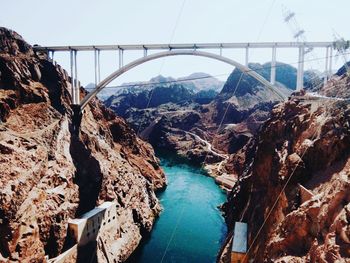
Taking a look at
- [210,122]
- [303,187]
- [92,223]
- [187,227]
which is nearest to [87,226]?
[92,223]

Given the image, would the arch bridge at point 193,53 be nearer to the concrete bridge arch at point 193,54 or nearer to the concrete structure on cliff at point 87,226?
the concrete bridge arch at point 193,54

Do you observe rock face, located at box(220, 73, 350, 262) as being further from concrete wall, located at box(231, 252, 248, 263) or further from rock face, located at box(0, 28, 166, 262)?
rock face, located at box(0, 28, 166, 262)

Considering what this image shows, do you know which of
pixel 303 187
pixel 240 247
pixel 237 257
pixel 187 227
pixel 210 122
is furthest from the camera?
pixel 210 122

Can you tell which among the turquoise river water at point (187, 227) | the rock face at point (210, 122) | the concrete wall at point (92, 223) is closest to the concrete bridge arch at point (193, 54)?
the concrete wall at point (92, 223)

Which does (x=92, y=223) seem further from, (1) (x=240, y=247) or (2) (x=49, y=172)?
(1) (x=240, y=247)

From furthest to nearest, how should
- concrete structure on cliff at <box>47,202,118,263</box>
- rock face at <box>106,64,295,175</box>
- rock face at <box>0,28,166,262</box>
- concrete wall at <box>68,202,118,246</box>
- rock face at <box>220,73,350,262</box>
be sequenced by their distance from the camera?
rock face at <box>106,64,295,175</box> → concrete wall at <box>68,202,118,246</box> → concrete structure on cliff at <box>47,202,118,263</box> → rock face at <box>0,28,166,262</box> → rock face at <box>220,73,350,262</box>

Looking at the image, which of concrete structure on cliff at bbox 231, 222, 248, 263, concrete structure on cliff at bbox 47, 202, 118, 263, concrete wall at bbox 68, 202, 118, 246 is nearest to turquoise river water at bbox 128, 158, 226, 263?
concrete wall at bbox 68, 202, 118, 246

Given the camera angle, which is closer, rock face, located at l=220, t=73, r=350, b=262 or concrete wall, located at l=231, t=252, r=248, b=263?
rock face, located at l=220, t=73, r=350, b=262
